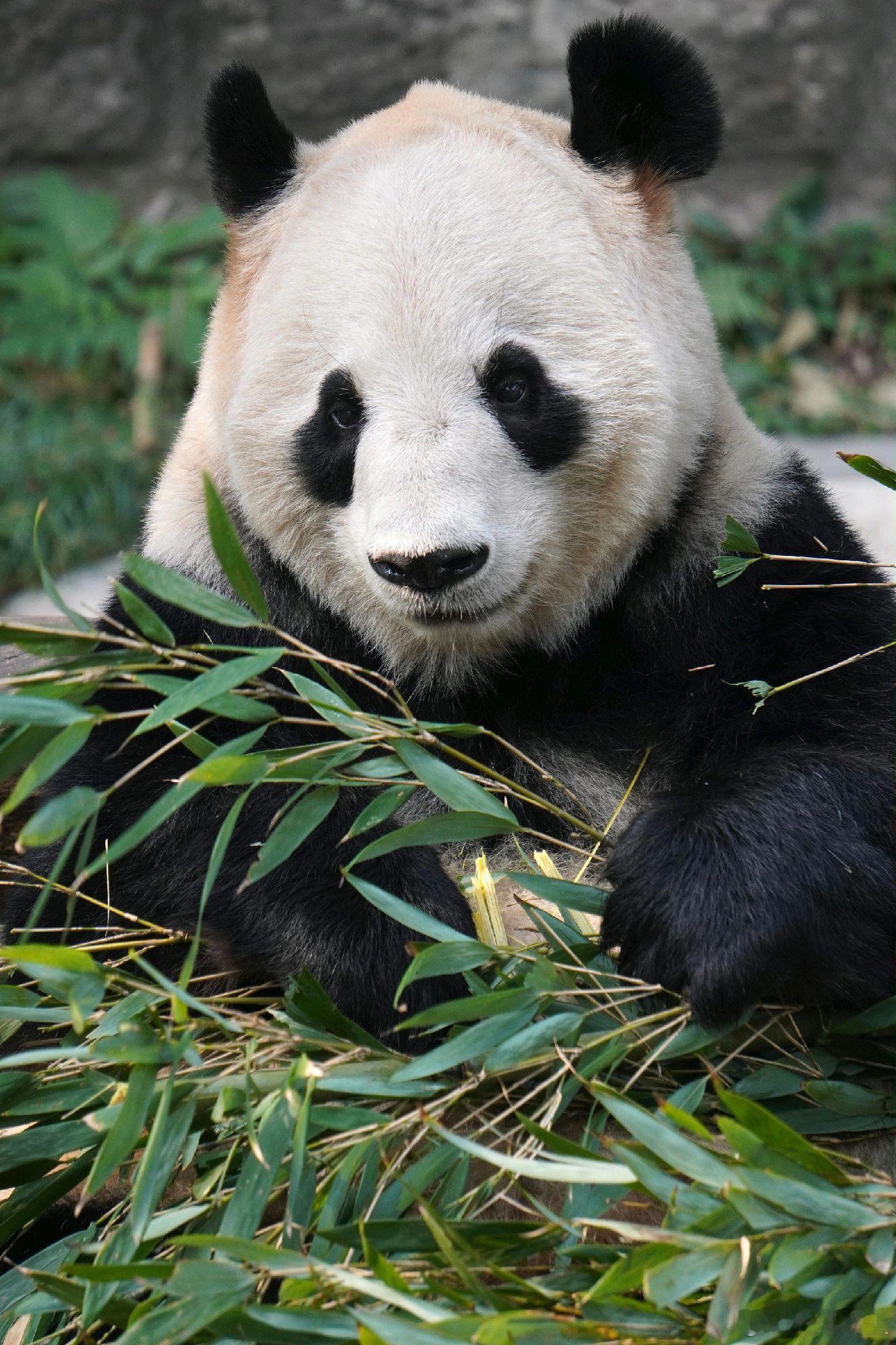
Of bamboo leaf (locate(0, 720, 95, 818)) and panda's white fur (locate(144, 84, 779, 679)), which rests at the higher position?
panda's white fur (locate(144, 84, 779, 679))

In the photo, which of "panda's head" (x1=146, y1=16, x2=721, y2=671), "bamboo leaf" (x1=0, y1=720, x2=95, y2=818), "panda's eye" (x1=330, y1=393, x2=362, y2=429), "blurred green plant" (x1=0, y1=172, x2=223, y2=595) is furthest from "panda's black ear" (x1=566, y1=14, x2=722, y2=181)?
"blurred green plant" (x1=0, y1=172, x2=223, y2=595)

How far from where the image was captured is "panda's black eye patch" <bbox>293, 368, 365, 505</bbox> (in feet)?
7.39

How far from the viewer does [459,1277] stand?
153 centimetres

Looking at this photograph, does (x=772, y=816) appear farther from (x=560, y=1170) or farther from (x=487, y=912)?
(x=560, y=1170)

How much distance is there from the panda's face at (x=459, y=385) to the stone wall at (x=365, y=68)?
4.43 m

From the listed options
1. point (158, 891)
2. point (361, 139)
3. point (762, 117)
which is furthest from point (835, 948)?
point (762, 117)

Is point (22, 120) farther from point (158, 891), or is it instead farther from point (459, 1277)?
point (459, 1277)

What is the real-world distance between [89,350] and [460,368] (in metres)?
4.46

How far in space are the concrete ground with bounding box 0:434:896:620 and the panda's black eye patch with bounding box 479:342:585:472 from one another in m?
2.12

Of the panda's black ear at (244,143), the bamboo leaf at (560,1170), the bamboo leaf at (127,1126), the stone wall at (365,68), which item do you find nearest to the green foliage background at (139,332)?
the stone wall at (365,68)

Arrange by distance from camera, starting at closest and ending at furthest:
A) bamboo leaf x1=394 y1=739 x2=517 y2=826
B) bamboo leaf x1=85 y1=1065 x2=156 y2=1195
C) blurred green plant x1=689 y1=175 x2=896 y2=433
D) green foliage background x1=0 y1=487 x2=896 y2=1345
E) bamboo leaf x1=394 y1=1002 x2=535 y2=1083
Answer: green foliage background x1=0 y1=487 x2=896 y2=1345, bamboo leaf x1=85 y1=1065 x2=156 y2=1195, bamboo leaf x1=394 y1=1002 x2=535 y2=1083, bamboo leaf x1=394 y1=739 x2=517 y2=826, blurred green plant x1=689 y1=175 x2=896 y2=433

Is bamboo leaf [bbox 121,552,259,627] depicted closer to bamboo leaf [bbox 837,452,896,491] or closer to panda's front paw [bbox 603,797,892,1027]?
panda's front paw [bbox 603,797,892,1027]

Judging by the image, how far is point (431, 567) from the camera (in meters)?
2.02

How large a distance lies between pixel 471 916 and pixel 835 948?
52cm
